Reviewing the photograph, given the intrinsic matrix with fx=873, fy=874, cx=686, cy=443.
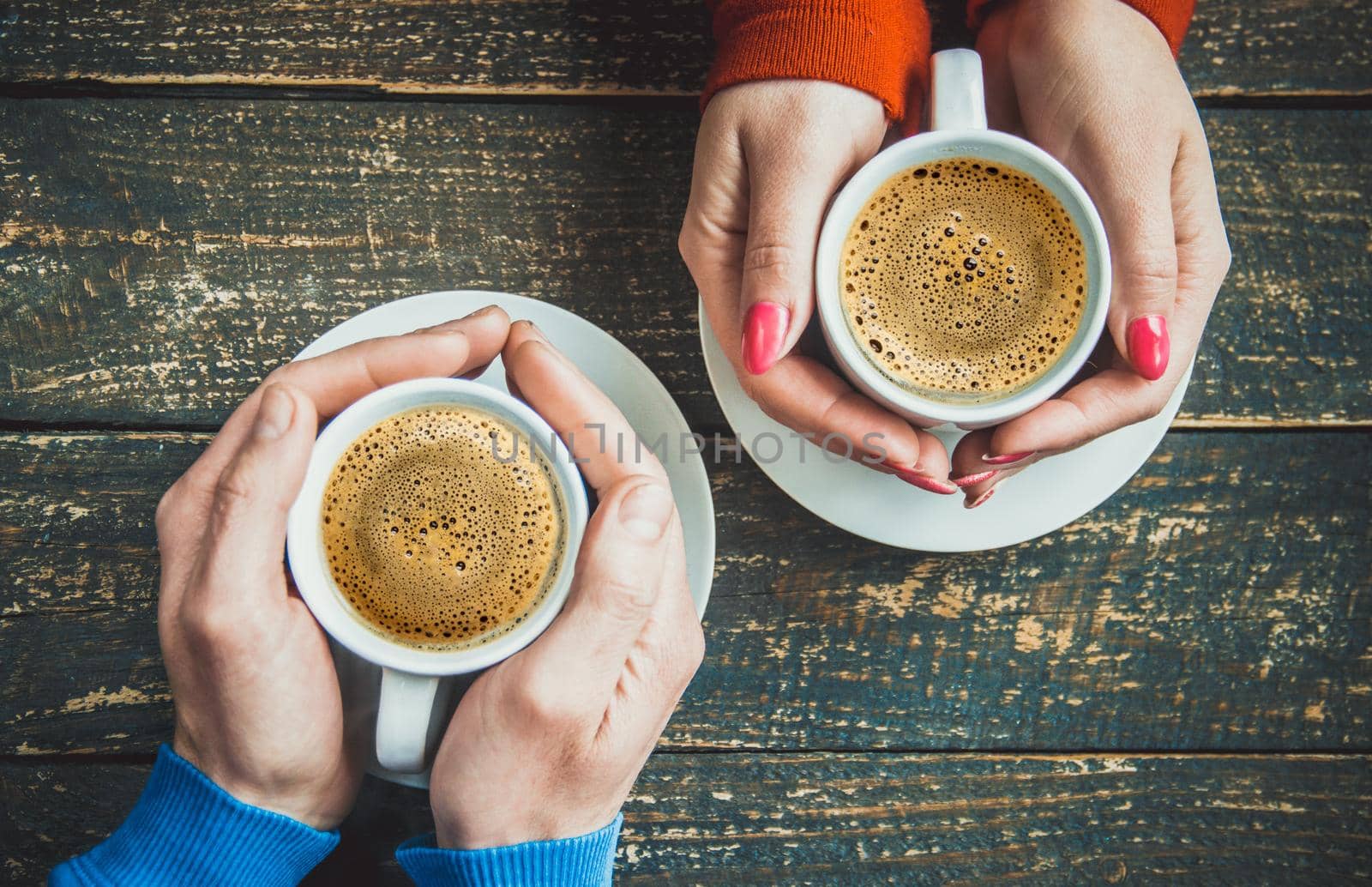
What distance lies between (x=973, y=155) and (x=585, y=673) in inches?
21.0

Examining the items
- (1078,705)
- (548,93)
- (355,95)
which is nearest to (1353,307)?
(1078,705)

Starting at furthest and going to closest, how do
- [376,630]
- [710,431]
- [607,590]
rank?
[710,431] → [376,630] → [607,590]

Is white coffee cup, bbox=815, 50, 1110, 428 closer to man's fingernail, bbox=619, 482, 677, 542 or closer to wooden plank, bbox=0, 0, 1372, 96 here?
man's fingernail, bbox=619, 482, 677, 542

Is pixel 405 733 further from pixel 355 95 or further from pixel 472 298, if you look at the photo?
pixel 355 95

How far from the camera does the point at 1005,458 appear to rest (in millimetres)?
758

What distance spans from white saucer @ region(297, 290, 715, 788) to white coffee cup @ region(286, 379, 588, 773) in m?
Answer: 0.12

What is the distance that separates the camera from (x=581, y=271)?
961 mm

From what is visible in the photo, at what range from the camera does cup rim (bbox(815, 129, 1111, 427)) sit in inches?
27.9

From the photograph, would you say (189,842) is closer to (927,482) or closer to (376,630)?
(376,630)

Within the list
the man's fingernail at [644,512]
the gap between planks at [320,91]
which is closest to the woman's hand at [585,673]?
the man's fingernail at [644,512]

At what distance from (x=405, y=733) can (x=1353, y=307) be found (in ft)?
3.54

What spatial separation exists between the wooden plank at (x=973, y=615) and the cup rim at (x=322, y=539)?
0.27 metres

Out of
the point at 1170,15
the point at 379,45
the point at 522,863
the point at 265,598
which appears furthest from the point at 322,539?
the point at 1170,15

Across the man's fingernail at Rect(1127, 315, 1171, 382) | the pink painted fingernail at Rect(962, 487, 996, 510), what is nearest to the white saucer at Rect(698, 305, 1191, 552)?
the pink painted fingernail at Rect(962, 487, 996, 510)
